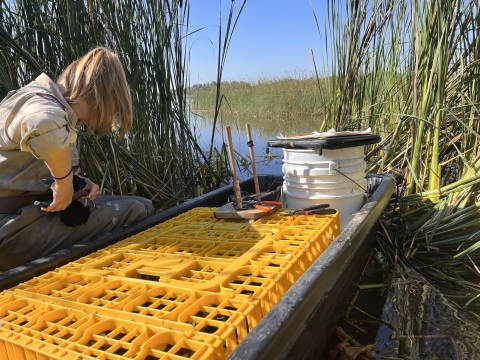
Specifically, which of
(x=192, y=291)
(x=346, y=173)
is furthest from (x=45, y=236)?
(x=346, y=173)

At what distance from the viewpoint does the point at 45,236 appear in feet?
6.39

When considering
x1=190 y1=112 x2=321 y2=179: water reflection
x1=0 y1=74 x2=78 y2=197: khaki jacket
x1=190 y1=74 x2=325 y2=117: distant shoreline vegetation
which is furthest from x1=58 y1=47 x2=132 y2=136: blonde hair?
x1=190 y1=74 x2=325 y2=117: distant shoreline vegetation

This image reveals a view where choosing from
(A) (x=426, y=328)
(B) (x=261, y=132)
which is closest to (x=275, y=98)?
(B) (x=261, y=132)

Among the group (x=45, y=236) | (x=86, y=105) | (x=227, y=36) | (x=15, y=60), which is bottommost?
(x=45, y=236)

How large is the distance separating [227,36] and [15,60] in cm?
150

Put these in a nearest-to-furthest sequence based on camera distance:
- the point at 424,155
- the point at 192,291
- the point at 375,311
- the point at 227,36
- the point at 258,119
Result: the point at 192,291 < the point at 375,311 < the point at 424,155 < the point at 227,36 < the point at 258,119

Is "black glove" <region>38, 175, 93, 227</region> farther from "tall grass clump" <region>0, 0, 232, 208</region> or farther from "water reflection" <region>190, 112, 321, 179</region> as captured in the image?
"water reflection" <region>190, 112, 321, 179</region>

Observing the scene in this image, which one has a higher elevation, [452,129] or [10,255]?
[452,129]

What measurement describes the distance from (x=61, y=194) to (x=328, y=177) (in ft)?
4.53

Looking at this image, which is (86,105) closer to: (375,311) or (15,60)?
(15,60)

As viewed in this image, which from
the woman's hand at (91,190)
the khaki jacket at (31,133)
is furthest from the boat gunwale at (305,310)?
the woman's hand at (91,190)

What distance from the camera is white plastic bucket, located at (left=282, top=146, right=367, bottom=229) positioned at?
238cm

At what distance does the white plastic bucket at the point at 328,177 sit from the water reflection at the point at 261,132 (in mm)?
2423

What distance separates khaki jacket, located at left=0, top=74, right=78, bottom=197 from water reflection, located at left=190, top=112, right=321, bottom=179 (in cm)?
306
